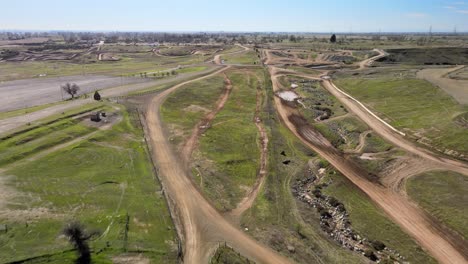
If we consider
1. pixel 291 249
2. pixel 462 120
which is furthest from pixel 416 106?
pixel 291 249

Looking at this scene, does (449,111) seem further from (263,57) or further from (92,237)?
(263,57)

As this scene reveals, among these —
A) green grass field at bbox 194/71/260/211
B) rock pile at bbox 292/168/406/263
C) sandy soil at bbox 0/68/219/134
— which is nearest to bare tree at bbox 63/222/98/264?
green grass field at bbox 194/71/260/211

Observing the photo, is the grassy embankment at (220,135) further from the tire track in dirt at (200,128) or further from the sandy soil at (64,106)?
the sandy soil at (64,106)

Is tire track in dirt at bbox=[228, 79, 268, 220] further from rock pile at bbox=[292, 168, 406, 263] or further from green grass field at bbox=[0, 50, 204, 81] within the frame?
green grass field at bbox=[0, 50, 204, 81]

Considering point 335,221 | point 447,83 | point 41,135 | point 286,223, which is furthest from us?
point 447,83

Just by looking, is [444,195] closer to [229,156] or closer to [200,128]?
[229,156]

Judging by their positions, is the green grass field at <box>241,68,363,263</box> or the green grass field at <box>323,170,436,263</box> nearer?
the green grass field at <box>241,68,363,263</box>
